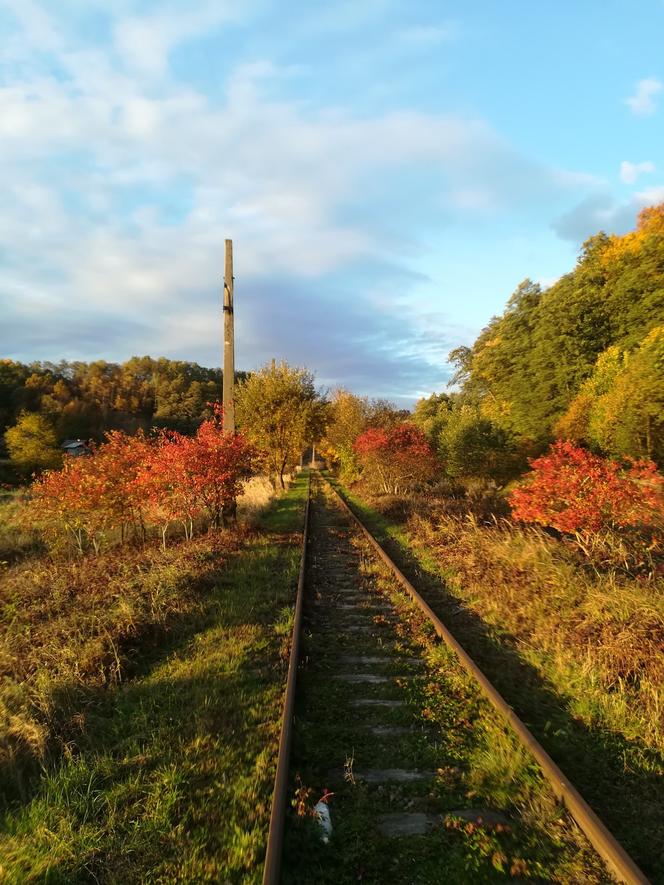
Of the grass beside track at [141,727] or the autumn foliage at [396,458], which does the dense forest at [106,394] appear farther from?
the grass beside track at [141,727]

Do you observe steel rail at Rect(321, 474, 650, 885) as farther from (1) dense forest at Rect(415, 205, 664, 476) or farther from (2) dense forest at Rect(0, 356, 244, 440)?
(2) dense forest at Rect(0, 356, 244, 440)

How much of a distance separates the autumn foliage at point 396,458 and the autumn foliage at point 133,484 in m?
10.6

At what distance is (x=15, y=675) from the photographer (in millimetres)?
5035

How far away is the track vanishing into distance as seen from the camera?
2.72m

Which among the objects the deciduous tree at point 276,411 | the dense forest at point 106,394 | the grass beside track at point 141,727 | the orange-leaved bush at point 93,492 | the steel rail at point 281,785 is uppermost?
the dense forest at point 106,394

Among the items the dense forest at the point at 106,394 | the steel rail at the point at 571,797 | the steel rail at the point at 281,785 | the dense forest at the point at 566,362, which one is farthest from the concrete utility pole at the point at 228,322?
the dense forest at the point at 106,394

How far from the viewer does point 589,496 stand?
786cm

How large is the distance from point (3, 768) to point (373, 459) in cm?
1889

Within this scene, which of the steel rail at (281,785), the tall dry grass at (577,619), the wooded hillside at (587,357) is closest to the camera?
the steel rail at (281,785)

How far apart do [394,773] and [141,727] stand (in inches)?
91.0

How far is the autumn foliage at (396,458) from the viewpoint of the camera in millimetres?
21203

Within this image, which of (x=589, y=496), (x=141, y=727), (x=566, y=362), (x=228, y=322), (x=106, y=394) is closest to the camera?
(x=141, y=727)

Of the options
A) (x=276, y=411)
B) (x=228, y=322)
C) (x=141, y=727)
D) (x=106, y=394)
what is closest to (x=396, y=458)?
(x=276, y=411)

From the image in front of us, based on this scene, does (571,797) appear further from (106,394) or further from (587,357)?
(106,394)
